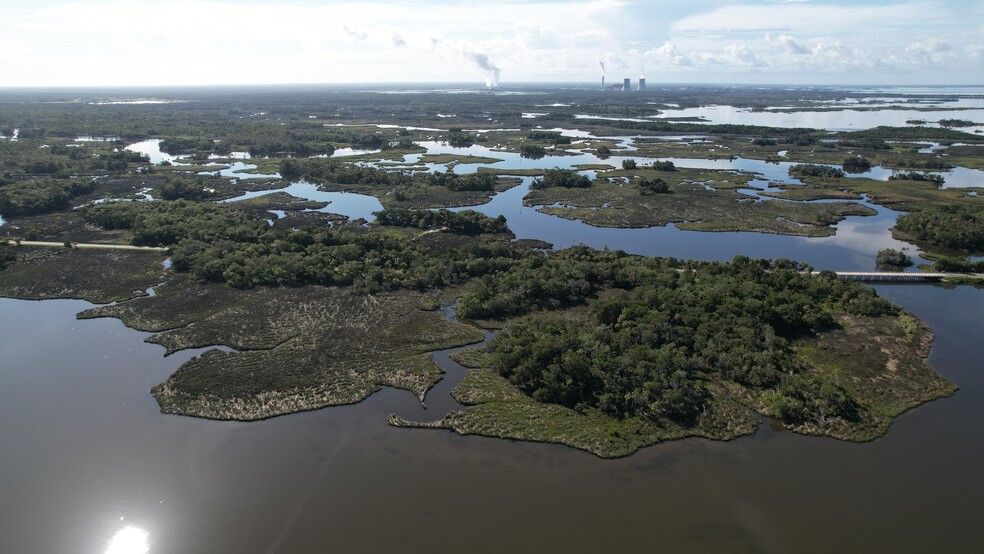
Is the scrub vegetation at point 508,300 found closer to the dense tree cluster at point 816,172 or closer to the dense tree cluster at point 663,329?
the dense tree cluster at point 663,329

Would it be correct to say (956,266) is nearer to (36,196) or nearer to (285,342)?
(285,342)

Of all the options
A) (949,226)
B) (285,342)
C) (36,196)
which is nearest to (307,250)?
(285,342)

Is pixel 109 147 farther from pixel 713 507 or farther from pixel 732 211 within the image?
pixel 713 507

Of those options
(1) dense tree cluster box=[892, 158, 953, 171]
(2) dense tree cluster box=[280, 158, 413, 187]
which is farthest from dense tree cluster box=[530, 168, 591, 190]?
(1) dense tree cluster box=[892, 158, 953, 171]

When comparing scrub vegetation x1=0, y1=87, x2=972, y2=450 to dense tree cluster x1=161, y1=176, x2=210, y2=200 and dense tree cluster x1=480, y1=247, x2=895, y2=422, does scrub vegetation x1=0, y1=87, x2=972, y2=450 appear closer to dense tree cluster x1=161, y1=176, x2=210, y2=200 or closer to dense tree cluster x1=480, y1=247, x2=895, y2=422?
dense tree cluster x1=480, y1=247, x2=895, y2=422

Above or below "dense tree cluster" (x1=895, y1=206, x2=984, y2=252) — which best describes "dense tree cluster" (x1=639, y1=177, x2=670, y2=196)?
above

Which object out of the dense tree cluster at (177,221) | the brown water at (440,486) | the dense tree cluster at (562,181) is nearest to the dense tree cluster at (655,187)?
the dense tree cluster at (562,181)
